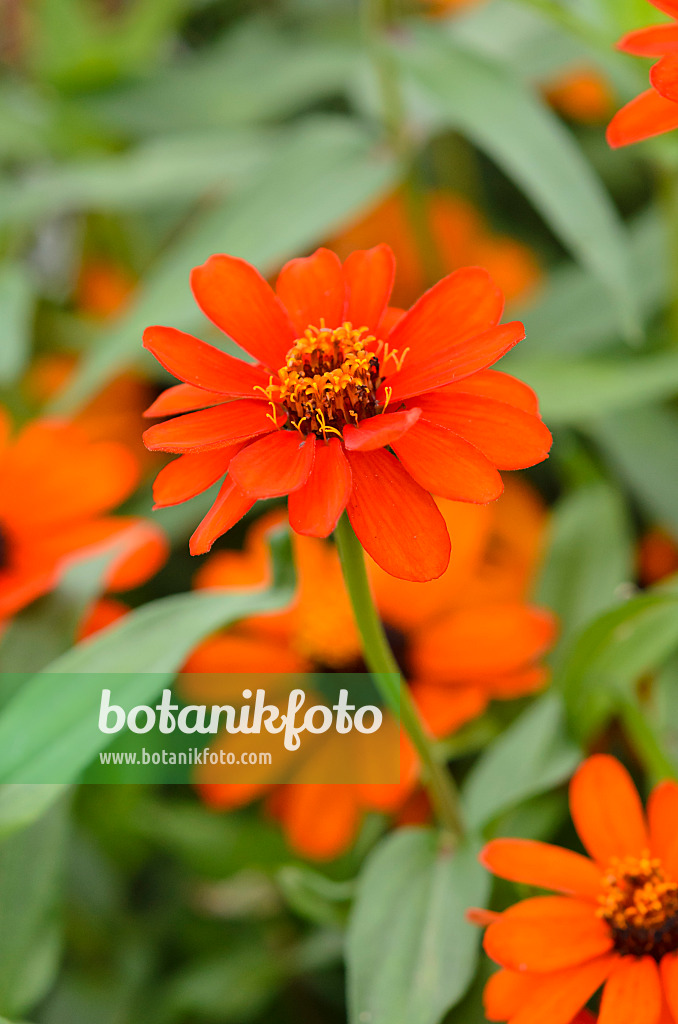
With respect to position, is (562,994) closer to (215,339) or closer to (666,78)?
(666,78)

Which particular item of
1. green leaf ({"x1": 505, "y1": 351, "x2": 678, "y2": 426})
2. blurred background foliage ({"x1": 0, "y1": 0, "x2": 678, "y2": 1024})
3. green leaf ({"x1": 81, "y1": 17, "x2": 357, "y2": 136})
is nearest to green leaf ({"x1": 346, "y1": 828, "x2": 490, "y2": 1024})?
blurred background foliage ({"x1": 0, "y1": 0, "x2": 678, "y2": 1024})

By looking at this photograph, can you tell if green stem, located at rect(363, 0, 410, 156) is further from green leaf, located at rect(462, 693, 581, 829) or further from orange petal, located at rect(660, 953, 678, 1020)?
orange petal, located at rect(660, 953, 678, 1020)

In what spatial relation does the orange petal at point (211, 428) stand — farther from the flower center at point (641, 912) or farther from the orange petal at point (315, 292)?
the flower center at point (641, 912)

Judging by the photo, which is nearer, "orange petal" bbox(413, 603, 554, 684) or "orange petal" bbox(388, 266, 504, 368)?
"orange petal" bbox(388, 266, 504, 368)

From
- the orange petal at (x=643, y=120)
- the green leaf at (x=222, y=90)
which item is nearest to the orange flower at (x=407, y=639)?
the orange petal at (x=643, y=120)

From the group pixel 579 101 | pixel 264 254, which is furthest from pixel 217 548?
pixel 579 101

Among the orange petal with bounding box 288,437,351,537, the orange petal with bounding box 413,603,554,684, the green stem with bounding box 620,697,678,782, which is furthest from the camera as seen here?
the orange petal with bounding box 413,603,554,684

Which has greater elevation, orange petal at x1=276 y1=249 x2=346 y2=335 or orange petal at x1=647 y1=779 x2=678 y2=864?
orange petal at x1=276 y1=249 x2=346 y2=335
